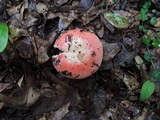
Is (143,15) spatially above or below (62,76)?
above

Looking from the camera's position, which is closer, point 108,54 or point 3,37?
point 3,37

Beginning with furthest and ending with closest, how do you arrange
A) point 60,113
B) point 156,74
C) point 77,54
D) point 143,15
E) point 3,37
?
point 143,15, point 60,113, point 156,74, point 3,37, point 77,54

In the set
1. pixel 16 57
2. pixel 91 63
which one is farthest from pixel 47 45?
pixel 91 63

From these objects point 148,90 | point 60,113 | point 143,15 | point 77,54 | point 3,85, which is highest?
point 77,54

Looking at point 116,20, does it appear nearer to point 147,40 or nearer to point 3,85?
point 147,40

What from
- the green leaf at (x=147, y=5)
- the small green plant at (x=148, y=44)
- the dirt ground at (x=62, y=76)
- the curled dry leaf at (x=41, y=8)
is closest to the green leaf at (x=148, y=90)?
the small green plant at (x=148, y=44)

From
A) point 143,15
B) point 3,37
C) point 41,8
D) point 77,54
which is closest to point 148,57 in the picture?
point 143,15

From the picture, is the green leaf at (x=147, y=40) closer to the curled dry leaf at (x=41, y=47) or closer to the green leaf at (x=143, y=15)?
the green leaf at (x=143, y=15)

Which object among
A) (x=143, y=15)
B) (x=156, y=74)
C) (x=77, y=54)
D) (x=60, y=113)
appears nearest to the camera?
(x=77, y=54)
